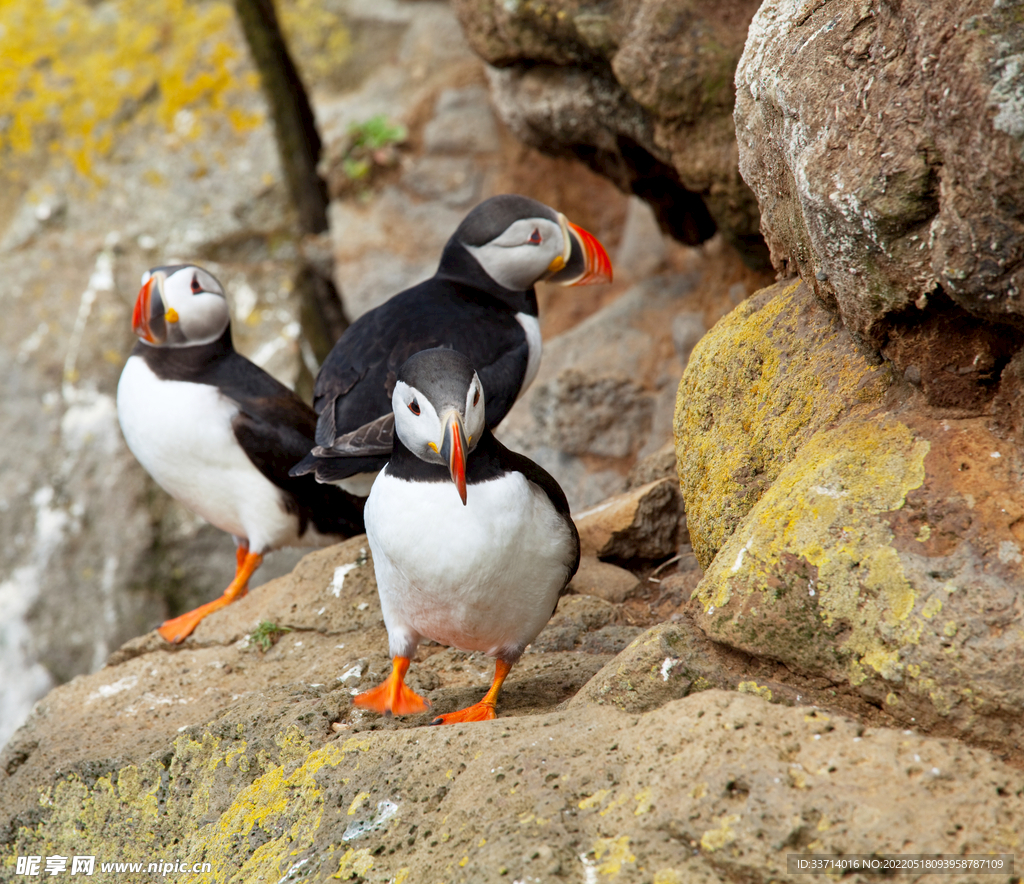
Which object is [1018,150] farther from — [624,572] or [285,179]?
[285,179]

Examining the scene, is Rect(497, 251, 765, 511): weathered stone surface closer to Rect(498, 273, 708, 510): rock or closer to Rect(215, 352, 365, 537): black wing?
Rect(498, 273, 708, 510): rock

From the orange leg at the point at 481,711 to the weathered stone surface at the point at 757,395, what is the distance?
28.0 inches

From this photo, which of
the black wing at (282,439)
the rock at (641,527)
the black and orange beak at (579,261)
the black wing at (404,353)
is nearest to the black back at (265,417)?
the black wing at (282,439)

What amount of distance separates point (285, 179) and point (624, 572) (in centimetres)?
462

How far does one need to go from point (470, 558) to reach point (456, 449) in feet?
1.14

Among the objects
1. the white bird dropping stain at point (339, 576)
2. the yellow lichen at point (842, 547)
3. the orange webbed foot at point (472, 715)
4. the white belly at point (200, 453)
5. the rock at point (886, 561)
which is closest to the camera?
the rock at point (886, 561)

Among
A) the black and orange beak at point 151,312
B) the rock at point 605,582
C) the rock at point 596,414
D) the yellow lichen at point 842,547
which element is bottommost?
the rock at point 596,414

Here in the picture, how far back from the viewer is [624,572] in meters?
4.07

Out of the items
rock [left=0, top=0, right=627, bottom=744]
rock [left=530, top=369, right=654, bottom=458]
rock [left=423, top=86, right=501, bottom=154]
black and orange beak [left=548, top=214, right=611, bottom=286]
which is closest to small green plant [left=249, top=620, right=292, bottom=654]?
black and orange beak [left=548, top=214, right=611, bottom=286]

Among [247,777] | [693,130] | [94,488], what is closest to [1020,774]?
[247,777]

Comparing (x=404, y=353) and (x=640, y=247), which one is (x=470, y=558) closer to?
(x=404, y=353)

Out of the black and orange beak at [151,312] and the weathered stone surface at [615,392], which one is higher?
the black and orange beak at [151,312]

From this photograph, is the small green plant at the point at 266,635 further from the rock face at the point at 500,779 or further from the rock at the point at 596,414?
the rock at the point at 596,414

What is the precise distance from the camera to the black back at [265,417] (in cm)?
449
